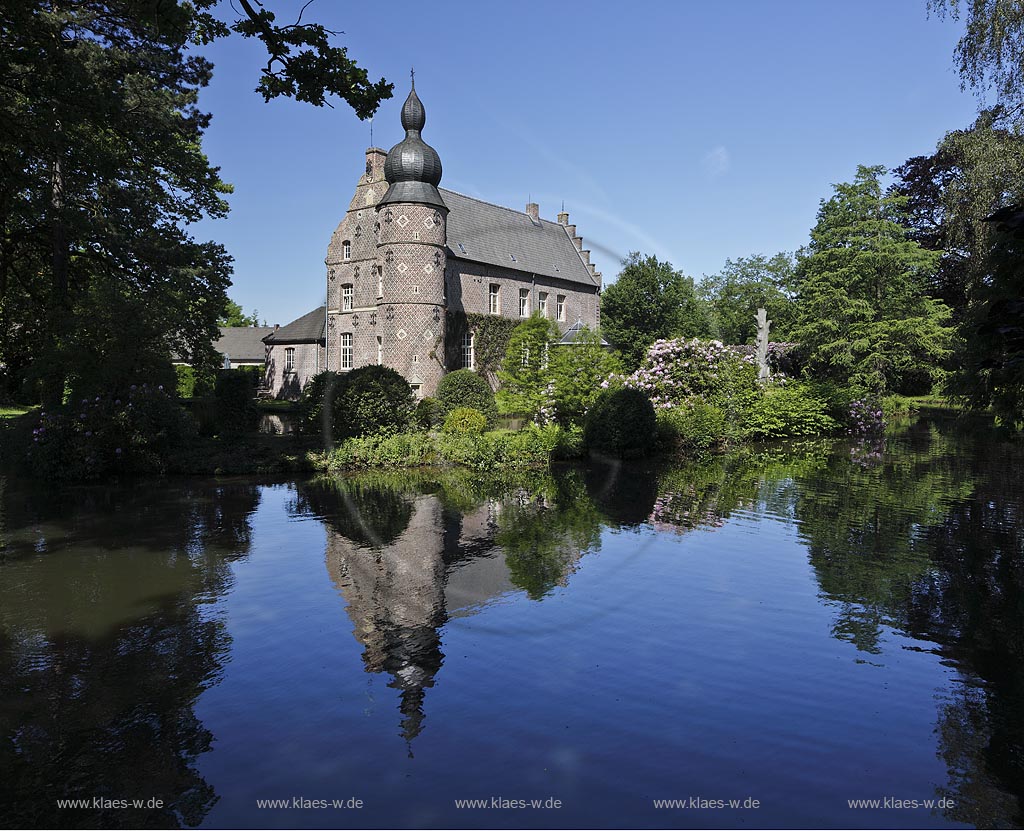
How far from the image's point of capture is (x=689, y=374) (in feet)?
80.4

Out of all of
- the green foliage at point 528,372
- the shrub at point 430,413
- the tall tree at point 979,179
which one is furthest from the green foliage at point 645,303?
the tall tree at point 979,179

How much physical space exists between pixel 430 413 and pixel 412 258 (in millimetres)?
10973

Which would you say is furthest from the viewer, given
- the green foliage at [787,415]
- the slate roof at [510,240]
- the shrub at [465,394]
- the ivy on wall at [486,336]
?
the slate roof at [510,240]

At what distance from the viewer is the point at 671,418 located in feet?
73.4

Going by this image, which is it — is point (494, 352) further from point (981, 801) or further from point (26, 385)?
point (981, 801)

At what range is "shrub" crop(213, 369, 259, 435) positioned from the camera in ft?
73.3

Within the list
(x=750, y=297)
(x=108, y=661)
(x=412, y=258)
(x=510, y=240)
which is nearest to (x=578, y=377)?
(x=412, y=258)

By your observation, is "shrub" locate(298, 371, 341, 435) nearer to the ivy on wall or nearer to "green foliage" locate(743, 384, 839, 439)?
"green foliage" locate(743, 384, 839, 439)

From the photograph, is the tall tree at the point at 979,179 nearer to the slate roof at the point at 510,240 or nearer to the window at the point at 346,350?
the slate roof at the point at 510,240

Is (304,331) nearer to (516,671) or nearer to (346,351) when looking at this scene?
(346,351)

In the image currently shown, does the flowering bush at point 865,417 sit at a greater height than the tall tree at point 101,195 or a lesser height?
lesser

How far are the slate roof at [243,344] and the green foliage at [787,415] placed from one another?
48.2 meters

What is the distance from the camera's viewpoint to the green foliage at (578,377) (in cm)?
2236

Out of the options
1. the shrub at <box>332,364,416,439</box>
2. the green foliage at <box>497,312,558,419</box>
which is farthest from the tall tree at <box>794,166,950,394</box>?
the shrub at <box>332,364,416,439</box>
